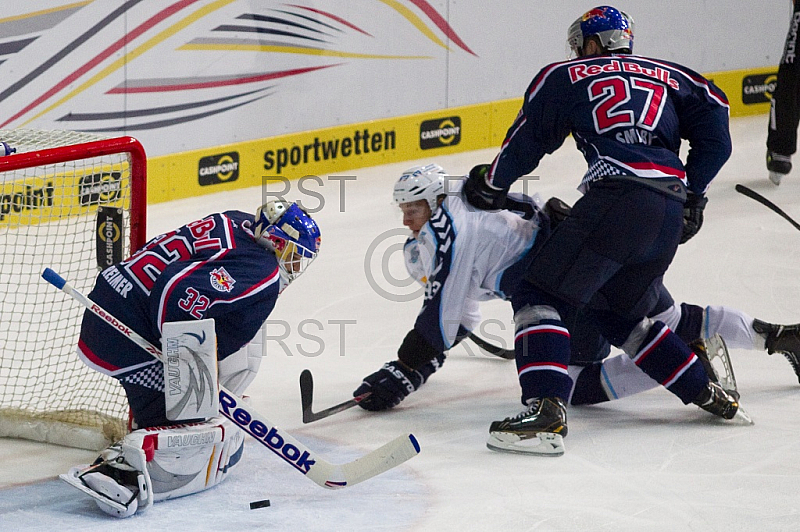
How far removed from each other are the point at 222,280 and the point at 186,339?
20 centimetres

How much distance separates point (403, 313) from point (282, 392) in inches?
41.2

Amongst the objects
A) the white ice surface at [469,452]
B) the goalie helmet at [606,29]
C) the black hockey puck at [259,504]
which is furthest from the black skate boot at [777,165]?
the black hockey puck at [259,504]

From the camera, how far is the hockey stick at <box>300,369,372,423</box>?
4.00 metres

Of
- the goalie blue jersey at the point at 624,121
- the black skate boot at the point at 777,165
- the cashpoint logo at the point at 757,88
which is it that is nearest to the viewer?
the goalie blue jersey at the point at 624,121

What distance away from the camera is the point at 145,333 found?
3332 mm

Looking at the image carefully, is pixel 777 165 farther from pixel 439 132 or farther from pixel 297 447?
pixel 297 447

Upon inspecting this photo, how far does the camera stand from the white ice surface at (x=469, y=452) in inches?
129

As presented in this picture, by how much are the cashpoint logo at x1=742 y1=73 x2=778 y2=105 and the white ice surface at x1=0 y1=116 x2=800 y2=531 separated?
3.24 metres

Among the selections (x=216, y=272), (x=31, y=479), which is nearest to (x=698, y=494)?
(x=216, y=272)

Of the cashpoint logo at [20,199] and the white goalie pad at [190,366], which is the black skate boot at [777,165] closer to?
the cashpoint logo at [20,199]

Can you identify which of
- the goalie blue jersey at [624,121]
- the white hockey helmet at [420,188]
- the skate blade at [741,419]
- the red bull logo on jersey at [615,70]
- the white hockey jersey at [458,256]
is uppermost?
the red bull logo on jersey at [615,70]

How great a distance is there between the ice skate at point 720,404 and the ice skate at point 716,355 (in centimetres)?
9

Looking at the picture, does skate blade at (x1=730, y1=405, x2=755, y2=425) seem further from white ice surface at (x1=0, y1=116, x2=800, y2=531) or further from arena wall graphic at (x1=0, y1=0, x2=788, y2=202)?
arena wall graphic at (x1=0, y1=0, x2=788, y2=202)

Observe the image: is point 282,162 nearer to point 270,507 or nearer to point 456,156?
point 456,156
